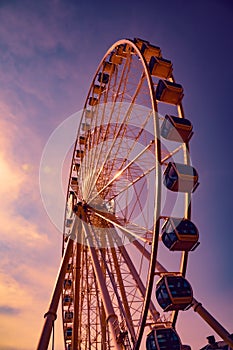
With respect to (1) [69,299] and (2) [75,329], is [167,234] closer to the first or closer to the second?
(2) [75,329]

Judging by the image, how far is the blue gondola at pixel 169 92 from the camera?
30.4 ft

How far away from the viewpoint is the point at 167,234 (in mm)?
8094

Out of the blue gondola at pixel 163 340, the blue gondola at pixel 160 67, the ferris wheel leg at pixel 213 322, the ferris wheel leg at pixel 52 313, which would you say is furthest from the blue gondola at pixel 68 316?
the blue gondola at pixel 160 67

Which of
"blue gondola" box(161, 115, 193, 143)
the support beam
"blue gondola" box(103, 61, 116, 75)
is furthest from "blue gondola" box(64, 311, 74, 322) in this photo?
"blue gondola" box(103, 61, 116, 75)

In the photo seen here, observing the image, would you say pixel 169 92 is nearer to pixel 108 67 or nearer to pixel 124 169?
pixel 124 169

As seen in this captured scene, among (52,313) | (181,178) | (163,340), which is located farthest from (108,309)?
(181,178)

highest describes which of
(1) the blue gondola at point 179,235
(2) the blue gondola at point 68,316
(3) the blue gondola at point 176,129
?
(3) the blue gondola at point 176,129

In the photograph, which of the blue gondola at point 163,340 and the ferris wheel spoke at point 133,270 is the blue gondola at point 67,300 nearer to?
the ferris wheel spoke at point 133,270

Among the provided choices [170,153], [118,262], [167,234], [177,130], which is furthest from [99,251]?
[177,130]

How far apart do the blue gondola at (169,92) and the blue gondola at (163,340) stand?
6666mm

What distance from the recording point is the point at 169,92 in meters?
9.30

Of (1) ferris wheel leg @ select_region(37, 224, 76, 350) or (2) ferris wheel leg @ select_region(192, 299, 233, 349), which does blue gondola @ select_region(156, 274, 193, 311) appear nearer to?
(2) ferris wheel leg @ select_region(192, 299, 233, 349)

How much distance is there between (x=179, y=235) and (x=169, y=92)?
4495 millimetres

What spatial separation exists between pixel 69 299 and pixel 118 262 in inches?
229
